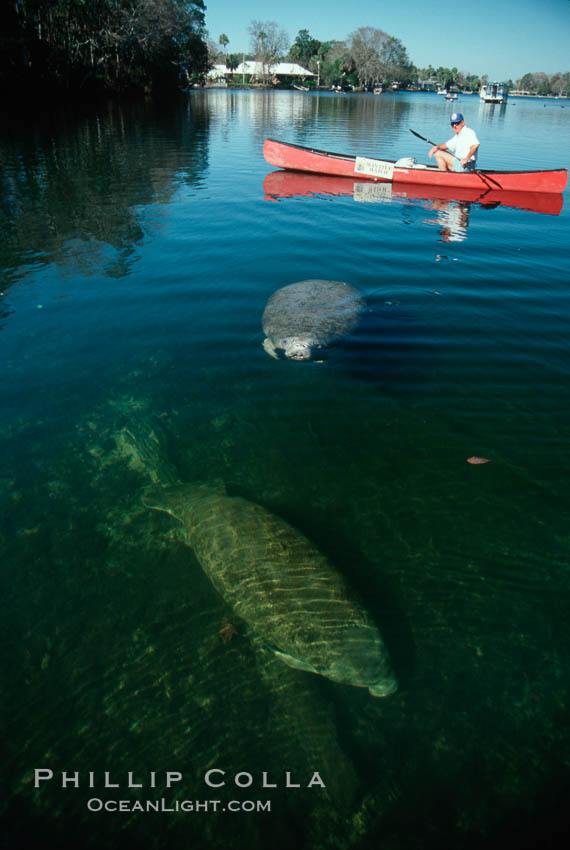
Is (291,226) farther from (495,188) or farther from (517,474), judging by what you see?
(517,474)

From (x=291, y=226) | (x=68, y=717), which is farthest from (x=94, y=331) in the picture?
(x=291, y=226)

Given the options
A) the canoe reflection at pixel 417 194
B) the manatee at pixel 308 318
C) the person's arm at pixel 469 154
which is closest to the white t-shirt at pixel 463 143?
the person's arm at pixel 469 154

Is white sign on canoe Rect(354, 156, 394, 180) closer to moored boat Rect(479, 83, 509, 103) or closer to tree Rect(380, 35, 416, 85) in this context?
moored boat Rect(479, 83, 509, 103)

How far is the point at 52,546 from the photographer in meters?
3.94

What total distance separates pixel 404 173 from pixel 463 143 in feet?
6.77

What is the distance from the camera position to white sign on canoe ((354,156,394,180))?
1648 cm

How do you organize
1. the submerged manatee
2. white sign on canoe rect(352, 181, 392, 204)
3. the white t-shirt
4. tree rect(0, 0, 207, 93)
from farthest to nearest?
tree rect(0, 0, 207, 93) → white sign on canoe rect(352, 181, 392, 204) → the white t-shirt → the submerged manatee

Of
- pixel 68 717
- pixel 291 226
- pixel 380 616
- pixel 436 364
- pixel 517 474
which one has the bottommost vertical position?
pixel 68 717

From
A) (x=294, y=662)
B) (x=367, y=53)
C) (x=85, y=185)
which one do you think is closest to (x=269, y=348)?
(x=294, y=662)

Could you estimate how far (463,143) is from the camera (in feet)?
50.2

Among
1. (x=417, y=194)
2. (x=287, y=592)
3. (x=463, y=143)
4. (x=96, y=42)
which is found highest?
(x=96, y=42)

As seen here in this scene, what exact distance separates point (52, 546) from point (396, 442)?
3570 millimetres

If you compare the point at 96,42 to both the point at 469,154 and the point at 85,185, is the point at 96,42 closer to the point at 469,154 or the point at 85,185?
the point at 85,185

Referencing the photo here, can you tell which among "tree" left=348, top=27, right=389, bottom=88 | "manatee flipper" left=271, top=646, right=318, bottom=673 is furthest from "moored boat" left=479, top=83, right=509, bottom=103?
"manatee flipper" left=271, top=646, right=318, bottom=673
